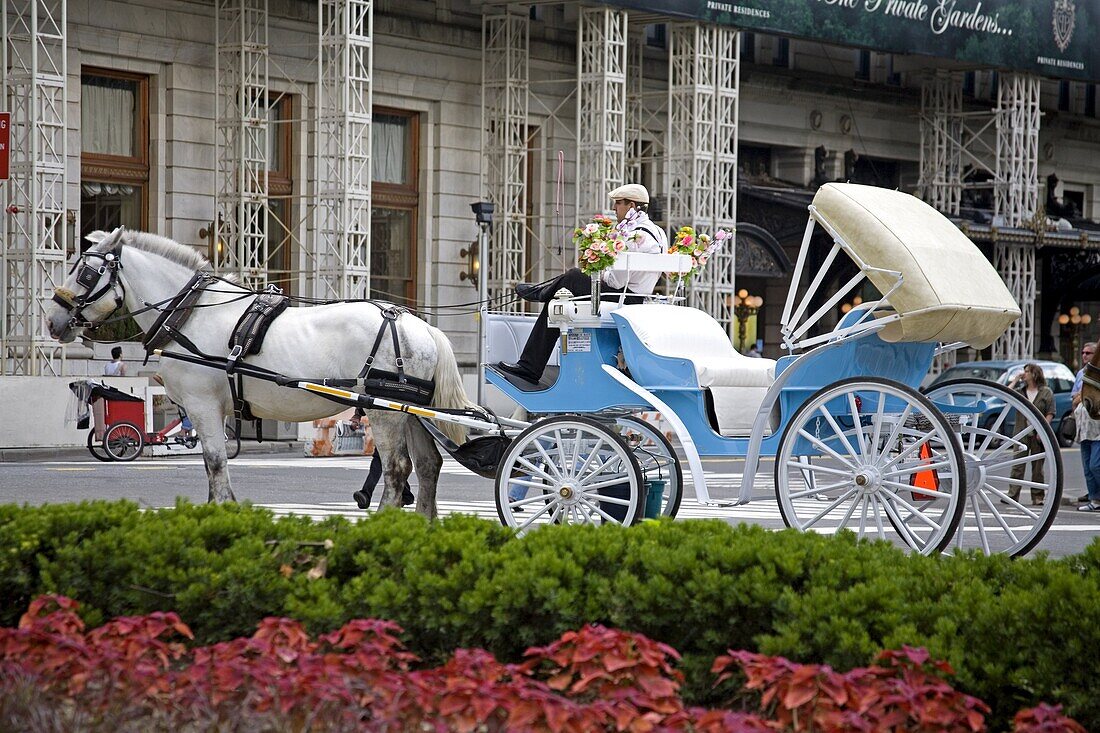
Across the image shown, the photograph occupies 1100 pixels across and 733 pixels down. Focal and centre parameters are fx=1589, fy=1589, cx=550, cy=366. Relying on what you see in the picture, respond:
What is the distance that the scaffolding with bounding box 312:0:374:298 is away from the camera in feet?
88.9

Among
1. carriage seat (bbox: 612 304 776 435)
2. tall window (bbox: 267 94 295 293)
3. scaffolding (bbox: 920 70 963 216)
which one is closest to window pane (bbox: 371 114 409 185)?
tall window (bbox: 267 94 295 293)

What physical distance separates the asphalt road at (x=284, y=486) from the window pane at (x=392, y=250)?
31.1 feet

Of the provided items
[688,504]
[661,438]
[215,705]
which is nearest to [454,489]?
[688,504]

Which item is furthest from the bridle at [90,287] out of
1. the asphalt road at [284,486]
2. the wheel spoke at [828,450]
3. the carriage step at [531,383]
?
the wheel spoke at [828,450]

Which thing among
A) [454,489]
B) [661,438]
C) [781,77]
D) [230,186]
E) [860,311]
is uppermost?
[781,77]

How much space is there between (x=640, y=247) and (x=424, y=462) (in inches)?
87.8

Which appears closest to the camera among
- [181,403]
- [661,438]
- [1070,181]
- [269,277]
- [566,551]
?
[566,551]

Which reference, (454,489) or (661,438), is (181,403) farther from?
(454,489)

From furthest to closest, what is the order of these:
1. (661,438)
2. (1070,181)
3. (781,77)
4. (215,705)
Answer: (1070,181) → (781,77) → (661,438) → (215,705)

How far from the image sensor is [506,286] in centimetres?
3169

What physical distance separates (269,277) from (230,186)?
8.79 ft

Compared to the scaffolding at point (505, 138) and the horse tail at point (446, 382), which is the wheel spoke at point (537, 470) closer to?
the horse tail at point (446, 382)

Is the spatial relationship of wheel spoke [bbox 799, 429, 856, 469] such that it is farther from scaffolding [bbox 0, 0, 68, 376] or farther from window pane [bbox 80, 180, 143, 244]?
window pane [bbox 80, 180, 143, 244]

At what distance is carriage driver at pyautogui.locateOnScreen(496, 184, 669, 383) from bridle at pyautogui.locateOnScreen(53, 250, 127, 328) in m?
2.90
